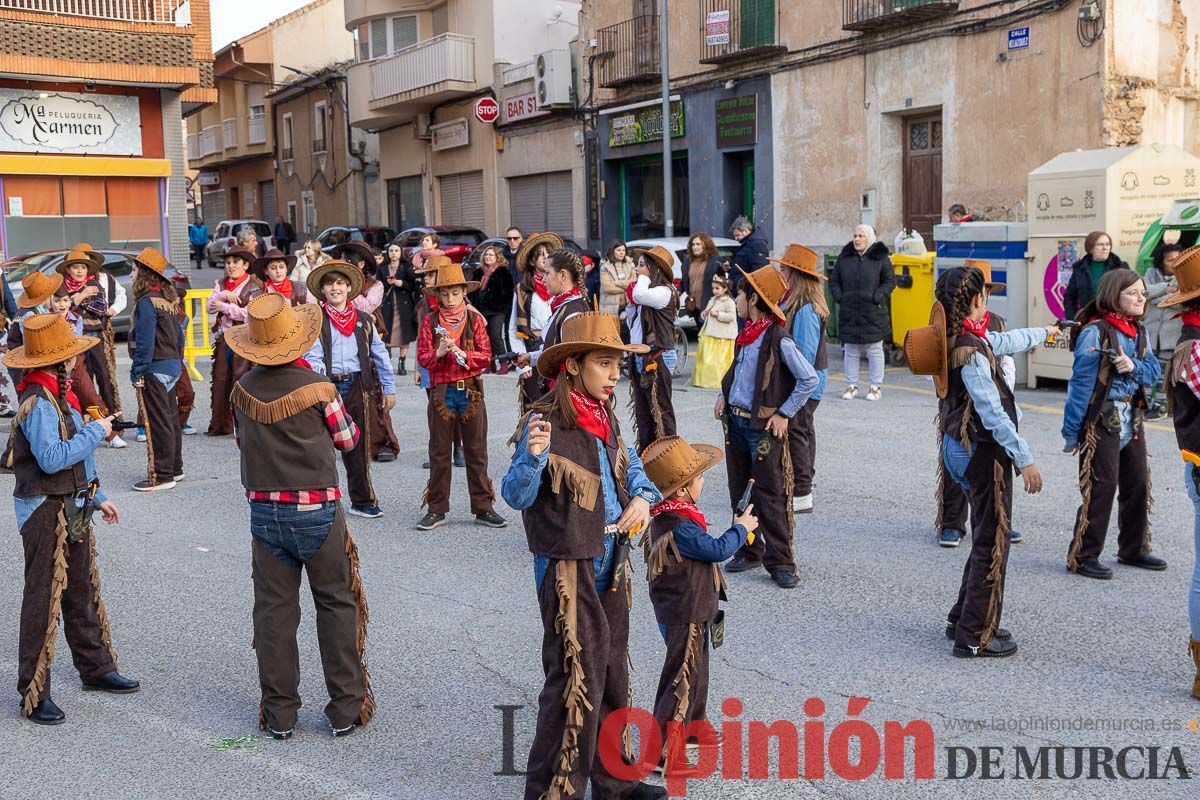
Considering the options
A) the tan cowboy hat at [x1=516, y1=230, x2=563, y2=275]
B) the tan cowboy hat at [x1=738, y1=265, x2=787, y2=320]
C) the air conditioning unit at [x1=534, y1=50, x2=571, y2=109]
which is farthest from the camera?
the air conditioning unit at [x1=534, y1=50, x2=571, y2=109]

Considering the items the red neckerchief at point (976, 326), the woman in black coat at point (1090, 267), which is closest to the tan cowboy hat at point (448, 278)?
the red neckerchief at point (976, 326)

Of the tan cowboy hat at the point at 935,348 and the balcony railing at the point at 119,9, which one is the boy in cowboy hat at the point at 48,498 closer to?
the tan cowboy hat at the point at 935,348

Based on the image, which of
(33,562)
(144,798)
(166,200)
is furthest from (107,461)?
(166,200)

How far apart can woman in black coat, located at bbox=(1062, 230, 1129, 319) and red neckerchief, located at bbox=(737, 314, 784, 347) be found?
6243 mm

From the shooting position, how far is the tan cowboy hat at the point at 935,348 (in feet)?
18.6

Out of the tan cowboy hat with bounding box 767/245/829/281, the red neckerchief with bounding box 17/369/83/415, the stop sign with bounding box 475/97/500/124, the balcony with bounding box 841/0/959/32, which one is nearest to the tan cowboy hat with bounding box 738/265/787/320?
the tan cowboy hat with bounding box 767/245/829/281

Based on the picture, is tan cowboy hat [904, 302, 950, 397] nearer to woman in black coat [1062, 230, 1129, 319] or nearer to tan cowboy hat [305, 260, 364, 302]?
tan cowboy hat [305, 260, 364, 302]

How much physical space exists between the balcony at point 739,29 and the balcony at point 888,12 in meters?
1.82

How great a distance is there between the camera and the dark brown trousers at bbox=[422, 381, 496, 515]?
840 centimetres

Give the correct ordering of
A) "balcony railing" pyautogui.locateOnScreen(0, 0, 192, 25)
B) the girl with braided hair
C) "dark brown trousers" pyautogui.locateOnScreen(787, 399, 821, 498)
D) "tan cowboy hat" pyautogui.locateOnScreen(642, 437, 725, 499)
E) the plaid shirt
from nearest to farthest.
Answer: "tan cowboy hat" pyautogui.locateOnScreen(642, 437, 725, 499), the plaid shirt, the girl with braided hair, "dark brown trousers" pyautogui.locateOnScreen(787, 399, 821, 498), "balcony railing" pyautogui.locateOnScreen(0, 0, 192, 25)

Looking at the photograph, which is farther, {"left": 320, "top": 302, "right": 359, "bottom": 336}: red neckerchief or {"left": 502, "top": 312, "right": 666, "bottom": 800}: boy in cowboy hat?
{"left": 320, "top": 302, "right": 359, "bottom": 336}: red neckerchief

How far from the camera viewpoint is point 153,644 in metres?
6.15

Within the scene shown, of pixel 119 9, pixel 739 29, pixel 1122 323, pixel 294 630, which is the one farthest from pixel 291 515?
pixel 119 9

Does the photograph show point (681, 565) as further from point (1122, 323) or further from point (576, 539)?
point (1122, 323)
